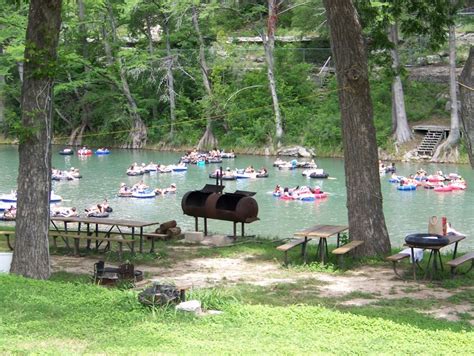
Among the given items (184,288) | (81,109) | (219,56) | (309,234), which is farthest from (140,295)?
(81,109)

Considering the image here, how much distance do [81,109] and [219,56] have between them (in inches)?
381

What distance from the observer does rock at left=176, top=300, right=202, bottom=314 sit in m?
8.20

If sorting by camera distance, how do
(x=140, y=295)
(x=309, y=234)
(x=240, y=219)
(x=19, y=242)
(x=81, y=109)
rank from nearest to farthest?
(x=140, y=295) < (x=19, y=242) < (x=309, y=234) < (x=240, y=219) < (x=81, y=109)

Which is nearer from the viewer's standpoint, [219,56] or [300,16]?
[300,16]

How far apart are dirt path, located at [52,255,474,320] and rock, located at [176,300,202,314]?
212cm

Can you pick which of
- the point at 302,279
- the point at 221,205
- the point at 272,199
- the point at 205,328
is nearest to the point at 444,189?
the point at 272,199

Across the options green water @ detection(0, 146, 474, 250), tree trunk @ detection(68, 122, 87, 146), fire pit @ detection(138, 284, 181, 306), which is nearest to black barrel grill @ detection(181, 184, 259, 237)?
green water @ detection(0, 146, 474, 250)

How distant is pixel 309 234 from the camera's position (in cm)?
1246

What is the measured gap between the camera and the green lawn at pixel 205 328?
696 centimetres

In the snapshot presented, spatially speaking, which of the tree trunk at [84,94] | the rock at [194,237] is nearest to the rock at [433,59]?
the tree trunk at [84,94]

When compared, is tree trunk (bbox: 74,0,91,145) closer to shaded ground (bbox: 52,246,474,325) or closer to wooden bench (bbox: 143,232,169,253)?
wooden bench (bbox: 143,232,169,253)

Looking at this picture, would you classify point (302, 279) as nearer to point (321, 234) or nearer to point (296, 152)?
point (321, 234)

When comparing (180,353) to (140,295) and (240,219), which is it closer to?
(140,295)

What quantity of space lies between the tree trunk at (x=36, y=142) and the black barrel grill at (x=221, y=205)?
454 centimetres
